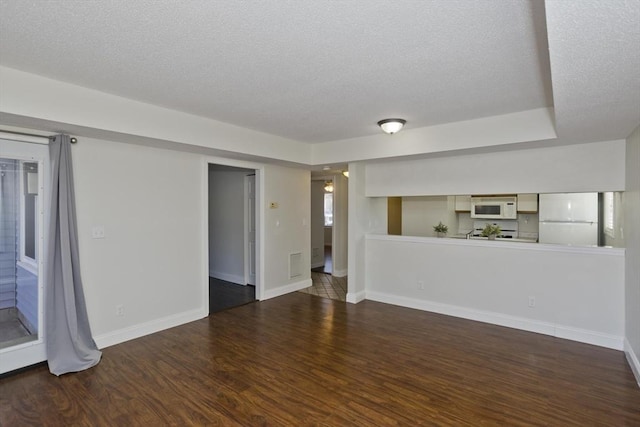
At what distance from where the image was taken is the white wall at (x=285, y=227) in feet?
18.2

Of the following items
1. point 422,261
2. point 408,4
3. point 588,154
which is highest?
point 408,4

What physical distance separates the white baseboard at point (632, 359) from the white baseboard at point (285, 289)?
4428 mm

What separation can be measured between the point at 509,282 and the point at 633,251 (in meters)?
1.30

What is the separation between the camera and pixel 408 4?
170 cm

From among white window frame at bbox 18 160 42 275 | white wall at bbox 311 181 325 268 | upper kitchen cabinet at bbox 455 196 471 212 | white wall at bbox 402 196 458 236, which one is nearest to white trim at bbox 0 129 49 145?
white window frame at bbox 18 160 42 275

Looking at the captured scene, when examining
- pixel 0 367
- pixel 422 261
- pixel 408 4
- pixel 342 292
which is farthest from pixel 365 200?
pixel 0 367

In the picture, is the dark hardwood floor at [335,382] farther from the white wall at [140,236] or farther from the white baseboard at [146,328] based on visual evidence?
the white wall at [140,236]

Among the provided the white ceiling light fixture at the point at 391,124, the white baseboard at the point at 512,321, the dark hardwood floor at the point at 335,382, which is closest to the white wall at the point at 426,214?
the white baseboard at the point at 512,321

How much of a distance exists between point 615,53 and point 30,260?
4710 mm

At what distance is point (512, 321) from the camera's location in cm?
421

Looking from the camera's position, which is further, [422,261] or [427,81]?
[422,261]

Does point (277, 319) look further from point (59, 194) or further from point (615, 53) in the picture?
point (615, 53)

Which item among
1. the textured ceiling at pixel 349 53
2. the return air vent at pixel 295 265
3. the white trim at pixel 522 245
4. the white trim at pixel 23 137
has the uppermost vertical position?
the textured ceiling at pixel 349 53

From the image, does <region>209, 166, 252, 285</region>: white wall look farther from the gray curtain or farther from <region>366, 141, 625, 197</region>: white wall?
the gray curtain
